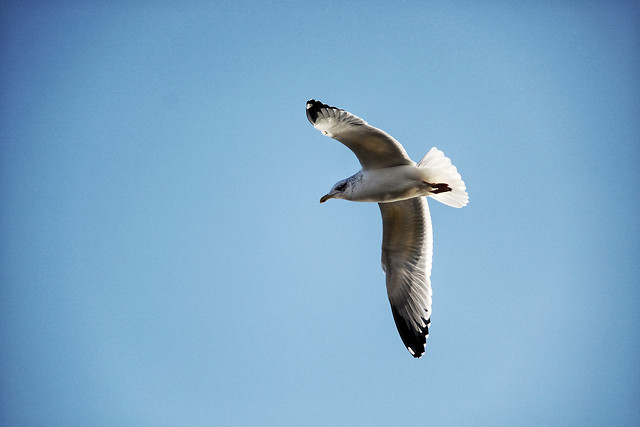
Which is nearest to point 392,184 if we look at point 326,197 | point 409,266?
point 326,197

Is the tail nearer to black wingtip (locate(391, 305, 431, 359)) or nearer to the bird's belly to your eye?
the bird's belly

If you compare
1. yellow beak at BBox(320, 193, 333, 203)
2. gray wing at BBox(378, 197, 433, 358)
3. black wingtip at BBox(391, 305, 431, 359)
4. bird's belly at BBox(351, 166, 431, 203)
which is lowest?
black wingtip at BBox(391, 305, 431, 359)

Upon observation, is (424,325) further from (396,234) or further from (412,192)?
(412,192)

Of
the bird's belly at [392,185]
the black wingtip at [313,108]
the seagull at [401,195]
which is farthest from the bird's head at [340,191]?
the black wingtip at [313,108]

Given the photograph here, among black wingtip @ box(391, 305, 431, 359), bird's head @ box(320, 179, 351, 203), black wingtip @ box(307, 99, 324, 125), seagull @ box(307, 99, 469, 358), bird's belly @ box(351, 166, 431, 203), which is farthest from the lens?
black wingtip @ box(391, 305, 431, 359)

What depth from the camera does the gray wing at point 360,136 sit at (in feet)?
14.1

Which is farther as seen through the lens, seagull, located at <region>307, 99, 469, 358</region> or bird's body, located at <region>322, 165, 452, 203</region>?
bird's body, located at <region>322, 165, 452, 203</region>

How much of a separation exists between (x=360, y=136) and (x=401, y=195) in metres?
0.59

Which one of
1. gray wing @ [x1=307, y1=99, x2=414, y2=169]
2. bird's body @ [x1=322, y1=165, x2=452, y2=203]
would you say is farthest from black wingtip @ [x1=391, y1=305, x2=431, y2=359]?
gray wing @ [x1=307, y1=99, x2=414, y2=169]

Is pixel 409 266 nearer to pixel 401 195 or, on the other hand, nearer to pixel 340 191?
pixel 401 195

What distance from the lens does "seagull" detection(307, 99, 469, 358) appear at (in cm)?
450

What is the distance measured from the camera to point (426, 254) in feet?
17.4

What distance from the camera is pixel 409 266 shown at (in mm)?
5332

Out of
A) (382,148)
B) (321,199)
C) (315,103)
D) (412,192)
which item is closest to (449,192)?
(412,192)
